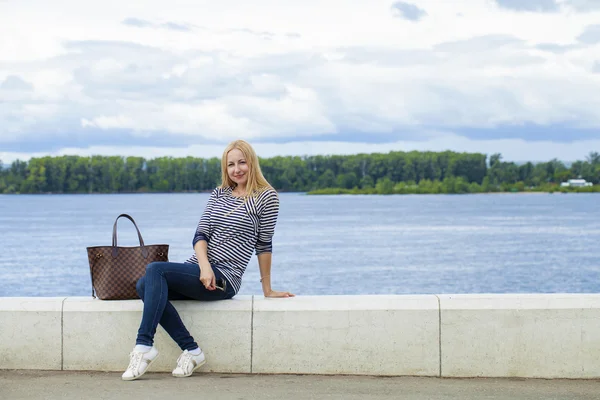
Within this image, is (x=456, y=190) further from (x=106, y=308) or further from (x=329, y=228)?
(x=106, y=308)

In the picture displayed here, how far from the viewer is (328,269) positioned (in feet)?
138

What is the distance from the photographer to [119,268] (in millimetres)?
5973

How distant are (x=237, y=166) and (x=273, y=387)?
1.48 metres

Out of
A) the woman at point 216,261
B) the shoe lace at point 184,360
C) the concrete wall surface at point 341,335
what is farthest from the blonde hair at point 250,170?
the shoe lace at point 184,360

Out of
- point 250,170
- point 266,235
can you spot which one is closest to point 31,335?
point 266,235

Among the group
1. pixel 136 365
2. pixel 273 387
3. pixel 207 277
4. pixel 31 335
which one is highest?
pixel 207 277

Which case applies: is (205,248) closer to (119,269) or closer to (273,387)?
(119,269)

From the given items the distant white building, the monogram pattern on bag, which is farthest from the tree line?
the monogram pattern on bag

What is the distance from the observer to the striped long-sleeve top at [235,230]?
5.91 m

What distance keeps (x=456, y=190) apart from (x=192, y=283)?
16171 centimetres

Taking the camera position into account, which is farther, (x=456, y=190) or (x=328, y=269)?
(x=456, y=190)

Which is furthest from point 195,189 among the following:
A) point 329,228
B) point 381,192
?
point 329,228

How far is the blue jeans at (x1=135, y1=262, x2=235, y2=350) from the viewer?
5582 millimetres

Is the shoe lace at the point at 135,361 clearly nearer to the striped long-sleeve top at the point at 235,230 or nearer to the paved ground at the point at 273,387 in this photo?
the paved ground at the point at 273,387
